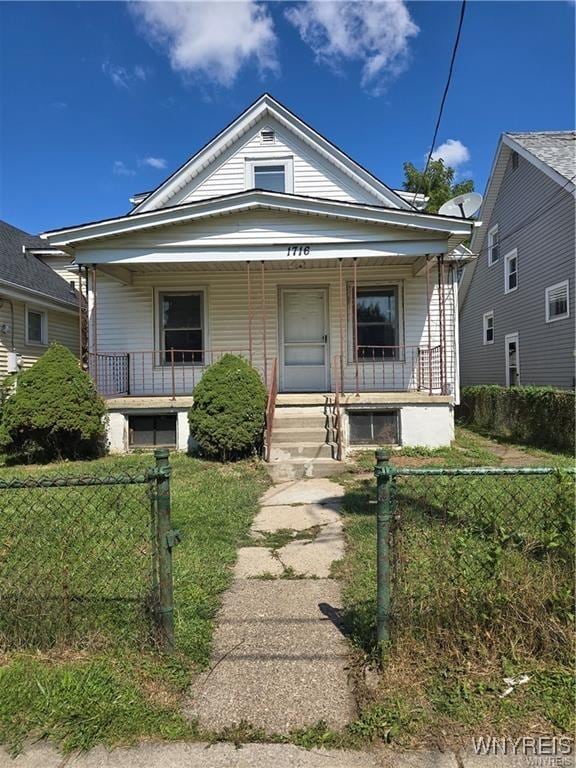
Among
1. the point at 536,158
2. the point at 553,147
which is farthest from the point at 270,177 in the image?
the point at 553,147

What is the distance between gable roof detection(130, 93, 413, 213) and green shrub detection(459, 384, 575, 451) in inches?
195

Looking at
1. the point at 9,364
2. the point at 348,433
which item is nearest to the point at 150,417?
the point at 348,433

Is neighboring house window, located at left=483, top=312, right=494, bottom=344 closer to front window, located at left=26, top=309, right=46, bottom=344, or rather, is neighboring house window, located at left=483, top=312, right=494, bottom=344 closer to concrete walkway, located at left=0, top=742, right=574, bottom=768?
front window, located at left=26, top=309, right=46, bottom=344

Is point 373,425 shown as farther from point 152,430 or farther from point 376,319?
point 152,430

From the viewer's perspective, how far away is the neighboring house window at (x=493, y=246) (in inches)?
701

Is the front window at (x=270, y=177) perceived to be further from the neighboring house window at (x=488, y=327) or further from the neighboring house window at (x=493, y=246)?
the neighboring house window at (x=488, y=327)

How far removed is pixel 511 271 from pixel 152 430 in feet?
45.1

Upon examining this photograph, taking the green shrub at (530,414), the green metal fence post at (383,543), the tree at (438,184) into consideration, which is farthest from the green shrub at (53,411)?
the tree at (438,184)

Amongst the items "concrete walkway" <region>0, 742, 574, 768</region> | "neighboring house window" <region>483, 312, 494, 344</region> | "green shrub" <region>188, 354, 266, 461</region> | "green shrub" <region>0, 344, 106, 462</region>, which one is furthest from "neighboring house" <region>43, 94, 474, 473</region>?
"neighboring house window" <region>483, 312, 494, 344</region>

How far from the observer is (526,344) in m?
15.6

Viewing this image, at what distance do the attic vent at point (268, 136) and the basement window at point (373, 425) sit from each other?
6.90m

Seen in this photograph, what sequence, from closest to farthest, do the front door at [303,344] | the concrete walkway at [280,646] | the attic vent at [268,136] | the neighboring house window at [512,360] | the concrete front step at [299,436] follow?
1. the concrete walkway at [280,646]
2. the concrete front step at [299,436]
3. the front door at [303,344]
4. the attic vent at [268,136]
5. the neighboring house window at [512,360]

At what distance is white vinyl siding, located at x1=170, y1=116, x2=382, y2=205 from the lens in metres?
11.2

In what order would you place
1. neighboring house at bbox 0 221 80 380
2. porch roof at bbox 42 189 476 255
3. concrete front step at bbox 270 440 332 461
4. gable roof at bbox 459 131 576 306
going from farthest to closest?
gable roof at bbox 459 131 576 306, neighboring house at bbox 0 221 80 380, porch roof at bbox 42 189 476 255, concrete front step at bbox 270 440 332 461
